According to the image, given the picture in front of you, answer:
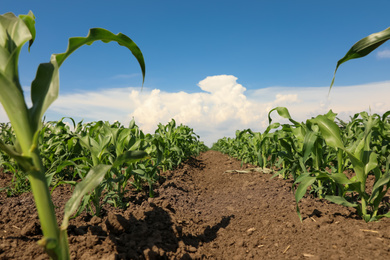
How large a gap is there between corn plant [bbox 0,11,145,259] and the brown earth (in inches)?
24.4

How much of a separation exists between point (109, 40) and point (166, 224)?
176cm

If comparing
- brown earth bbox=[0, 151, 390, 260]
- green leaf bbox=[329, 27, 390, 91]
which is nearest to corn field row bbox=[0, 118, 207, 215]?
brown earth bbox=[0, 151, 390, 260]

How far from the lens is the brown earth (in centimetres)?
185

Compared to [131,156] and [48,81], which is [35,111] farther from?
[131,156]

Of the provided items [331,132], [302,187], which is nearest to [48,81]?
[302,187]

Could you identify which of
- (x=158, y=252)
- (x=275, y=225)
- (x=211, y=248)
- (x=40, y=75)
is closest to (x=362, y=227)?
(x=275, y=225)

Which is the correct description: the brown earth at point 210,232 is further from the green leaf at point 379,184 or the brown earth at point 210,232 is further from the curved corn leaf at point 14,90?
the curved corn leaf at point 14,90

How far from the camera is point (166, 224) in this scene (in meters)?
2.49

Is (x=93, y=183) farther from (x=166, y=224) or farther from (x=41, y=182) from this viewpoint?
(x=166, y=224)

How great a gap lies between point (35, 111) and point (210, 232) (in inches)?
82.1

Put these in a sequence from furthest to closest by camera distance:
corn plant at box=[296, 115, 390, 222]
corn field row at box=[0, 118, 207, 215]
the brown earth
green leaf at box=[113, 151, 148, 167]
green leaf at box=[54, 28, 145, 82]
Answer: corn field row at box=[0, 118, 207, 215] < corn plant at box=[296, 115, 390, 222] < the brown earth < green leaf at box=[113, 151, 148, 167] < green leaf at box=[54, 28, 145, 82]

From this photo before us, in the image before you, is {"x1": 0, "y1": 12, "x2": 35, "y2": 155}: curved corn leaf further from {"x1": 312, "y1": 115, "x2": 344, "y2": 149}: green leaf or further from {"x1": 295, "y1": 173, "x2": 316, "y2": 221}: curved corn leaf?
{"x1": 312, "y1": 115, "x2": 344, "y2": 149}: green leaf

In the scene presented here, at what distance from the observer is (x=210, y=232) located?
2.71 m

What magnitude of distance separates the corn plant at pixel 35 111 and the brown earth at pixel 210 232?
0.62m
